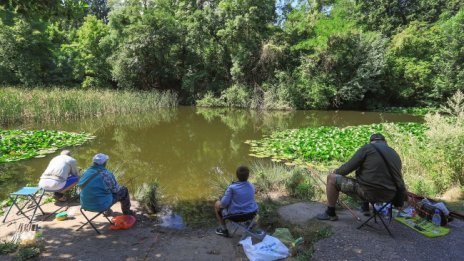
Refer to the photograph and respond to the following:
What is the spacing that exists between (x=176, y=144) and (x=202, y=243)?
838cm

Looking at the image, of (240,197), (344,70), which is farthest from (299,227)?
(344,70)

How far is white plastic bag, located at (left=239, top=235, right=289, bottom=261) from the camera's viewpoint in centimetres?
397

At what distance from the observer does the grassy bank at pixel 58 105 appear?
49.9 feet

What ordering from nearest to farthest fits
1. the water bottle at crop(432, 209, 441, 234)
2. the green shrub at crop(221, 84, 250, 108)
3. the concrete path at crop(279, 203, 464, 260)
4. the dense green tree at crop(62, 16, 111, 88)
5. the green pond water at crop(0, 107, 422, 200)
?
1. the concrete path at crop(279, 203, 464, 260)
2. the water bottle at crop(432, 209, 441, 234)
3. the green pond water at crop(0, 107, 422, 200)
4. the green shrub at crop(221, 84, 250, 108)
5. the dense green tree at crop(62, 16, 111, 88)

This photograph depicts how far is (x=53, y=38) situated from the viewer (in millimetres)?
30000

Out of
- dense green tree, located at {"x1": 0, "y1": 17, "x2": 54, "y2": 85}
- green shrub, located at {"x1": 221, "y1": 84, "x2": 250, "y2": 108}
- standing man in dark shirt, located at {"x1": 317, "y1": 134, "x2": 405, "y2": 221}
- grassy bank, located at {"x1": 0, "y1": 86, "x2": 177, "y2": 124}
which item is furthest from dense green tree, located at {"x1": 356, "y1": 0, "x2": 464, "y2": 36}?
standing man in dark shirt, located at {"x1": 317, "y1": 134, "x2": 405, "y2": 221}

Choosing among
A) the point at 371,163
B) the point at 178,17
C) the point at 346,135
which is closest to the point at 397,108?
the point at 346,135

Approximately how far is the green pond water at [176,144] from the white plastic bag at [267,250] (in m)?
3.26

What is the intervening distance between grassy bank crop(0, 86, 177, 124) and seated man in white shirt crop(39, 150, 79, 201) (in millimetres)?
11416

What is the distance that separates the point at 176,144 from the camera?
508 inches

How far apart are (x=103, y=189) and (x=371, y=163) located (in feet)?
12.6

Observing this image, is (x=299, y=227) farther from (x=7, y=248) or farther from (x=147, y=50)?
(x=147, y=50)

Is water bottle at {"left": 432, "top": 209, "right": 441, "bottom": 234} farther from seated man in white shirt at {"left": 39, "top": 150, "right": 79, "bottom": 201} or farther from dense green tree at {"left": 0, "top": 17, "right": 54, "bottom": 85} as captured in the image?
dense green tree at {"left": 0, "top": 17, "right": 54, "bottom": 85}

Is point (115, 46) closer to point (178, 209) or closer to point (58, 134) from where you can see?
point (58, 134)
